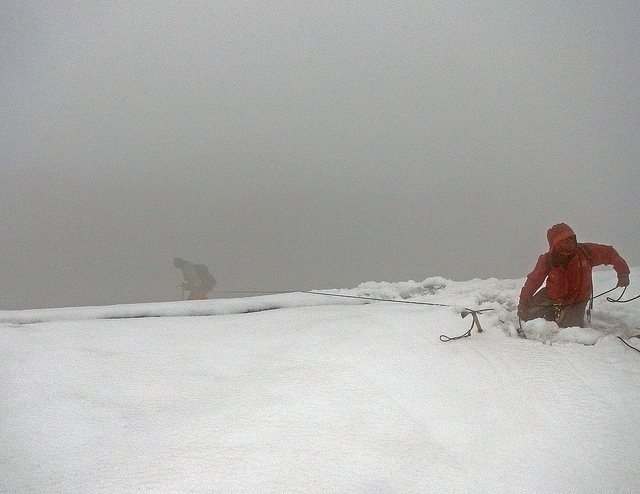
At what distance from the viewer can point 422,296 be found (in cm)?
309

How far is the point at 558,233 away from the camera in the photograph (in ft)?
6.57

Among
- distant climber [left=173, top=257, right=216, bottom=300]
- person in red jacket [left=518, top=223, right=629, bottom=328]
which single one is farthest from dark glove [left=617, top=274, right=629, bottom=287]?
distant climber [left=173, top=257, right=216, bottom=300]

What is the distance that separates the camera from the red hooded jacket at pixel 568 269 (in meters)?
2.04

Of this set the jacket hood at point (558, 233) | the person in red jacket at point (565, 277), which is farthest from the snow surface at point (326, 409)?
the jacket hood at point (558, 233)

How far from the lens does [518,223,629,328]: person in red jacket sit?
2.03 meters

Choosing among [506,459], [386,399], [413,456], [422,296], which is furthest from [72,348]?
[422,296]

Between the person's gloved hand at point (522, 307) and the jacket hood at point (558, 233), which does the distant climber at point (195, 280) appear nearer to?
the person's gloved hand at point (522, 307)

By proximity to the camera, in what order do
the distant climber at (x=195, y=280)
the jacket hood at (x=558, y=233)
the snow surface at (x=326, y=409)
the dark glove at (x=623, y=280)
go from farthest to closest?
the distant climber at (x=195, y=280)
the dark glove at (x=623, y=280)
the jacket hood at (x=558, y=233)
the snow surface at (x=326, y=409)

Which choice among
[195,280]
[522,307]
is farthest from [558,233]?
[195,280]

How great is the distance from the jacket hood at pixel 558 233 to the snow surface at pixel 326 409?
Result: 0.40 m

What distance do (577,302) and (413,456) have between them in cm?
141

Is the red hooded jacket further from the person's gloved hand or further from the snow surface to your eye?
the snow surface

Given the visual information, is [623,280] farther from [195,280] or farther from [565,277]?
[195,280]

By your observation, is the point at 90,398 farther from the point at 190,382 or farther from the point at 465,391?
the point at 465,391
